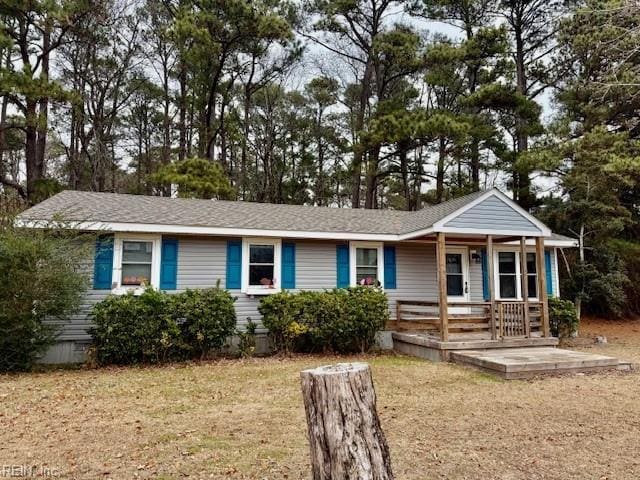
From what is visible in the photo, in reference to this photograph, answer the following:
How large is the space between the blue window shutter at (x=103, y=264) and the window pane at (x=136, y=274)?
0.29 metres

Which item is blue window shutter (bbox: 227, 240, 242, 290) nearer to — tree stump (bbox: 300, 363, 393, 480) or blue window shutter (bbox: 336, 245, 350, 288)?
blue window shutter (bbox: 336, 245, 350, 288)

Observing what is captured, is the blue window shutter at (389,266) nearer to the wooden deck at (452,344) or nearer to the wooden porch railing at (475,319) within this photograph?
the wooden porch railing at (475,319)

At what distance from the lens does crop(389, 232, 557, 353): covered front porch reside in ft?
30.9

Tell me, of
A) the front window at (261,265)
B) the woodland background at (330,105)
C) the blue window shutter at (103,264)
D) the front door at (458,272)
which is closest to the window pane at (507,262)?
the front door at (458,272)

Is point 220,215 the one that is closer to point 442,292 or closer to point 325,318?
point 325,318

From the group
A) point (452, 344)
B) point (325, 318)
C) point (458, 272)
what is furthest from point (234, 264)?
point (458, 272)

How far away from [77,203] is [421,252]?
28.1ft

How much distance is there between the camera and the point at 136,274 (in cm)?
945

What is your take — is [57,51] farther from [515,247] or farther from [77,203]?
[515,247]

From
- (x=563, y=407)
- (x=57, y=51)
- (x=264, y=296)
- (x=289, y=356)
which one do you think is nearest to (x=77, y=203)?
(x=264, y=296)

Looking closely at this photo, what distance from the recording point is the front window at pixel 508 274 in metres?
12.3

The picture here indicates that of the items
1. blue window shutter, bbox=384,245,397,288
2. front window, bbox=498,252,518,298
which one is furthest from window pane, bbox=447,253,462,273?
blue window shutter, bbox=384,245,397,288

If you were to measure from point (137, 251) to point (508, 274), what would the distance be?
32.0 ft

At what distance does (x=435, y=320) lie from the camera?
423 inches
